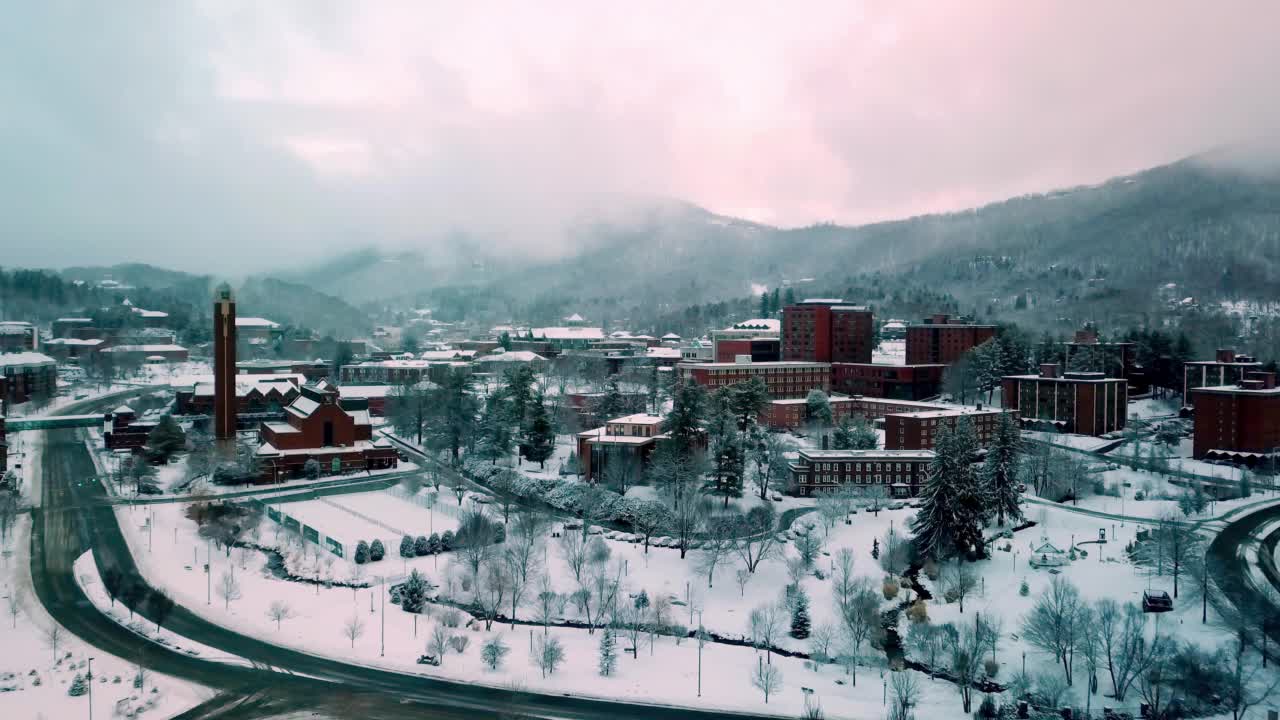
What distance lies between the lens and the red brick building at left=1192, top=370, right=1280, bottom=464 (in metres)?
46.9

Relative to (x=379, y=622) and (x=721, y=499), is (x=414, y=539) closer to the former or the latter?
(x=379, y=622)

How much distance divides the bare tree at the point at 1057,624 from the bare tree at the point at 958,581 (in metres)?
2.13

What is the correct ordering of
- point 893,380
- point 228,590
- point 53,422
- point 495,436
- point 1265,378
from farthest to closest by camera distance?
point 893,380 < point 53,422 < point 495,436 < point 1265,378 < point 228,590

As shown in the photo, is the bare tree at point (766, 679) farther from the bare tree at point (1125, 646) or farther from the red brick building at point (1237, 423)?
the red brick building at point (1237, 423)

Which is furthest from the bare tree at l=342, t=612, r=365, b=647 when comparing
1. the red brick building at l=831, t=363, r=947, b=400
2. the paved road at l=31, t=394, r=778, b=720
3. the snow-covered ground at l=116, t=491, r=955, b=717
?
the red brick building at l=831, t=363, r=947, b=400

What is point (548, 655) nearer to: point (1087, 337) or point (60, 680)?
point (60, 680)

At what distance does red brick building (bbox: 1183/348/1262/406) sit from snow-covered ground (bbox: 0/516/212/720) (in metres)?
53.2

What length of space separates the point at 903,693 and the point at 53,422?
56.9 metres

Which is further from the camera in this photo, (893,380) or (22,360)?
(22,360)

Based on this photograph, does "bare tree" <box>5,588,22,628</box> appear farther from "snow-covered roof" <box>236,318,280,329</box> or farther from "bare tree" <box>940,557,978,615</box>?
"snow-covered roof" <box>236,318,280,329</box>

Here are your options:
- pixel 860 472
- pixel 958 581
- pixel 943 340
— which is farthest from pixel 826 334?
pixel 958 581

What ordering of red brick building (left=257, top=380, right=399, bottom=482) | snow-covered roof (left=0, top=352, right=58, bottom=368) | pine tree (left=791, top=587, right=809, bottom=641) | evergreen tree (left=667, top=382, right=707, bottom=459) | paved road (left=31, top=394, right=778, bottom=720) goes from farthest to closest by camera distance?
snow-covered roof (left=0, top=352, right=58, bottom=368) < red brick building (left=257, top=380, right=399, bottom=482) < evergreen tree (left=667, top=382, right=707, bottom=459) < pine tree (left=791, top=587, right=809, bottom=641) < paved road (left=31, top=394, right=778, bottom=720)

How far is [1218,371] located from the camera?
57375mm

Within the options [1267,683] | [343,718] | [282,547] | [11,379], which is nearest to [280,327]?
[11,379]
